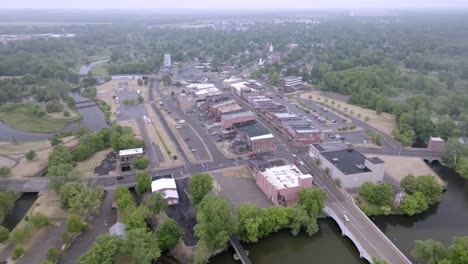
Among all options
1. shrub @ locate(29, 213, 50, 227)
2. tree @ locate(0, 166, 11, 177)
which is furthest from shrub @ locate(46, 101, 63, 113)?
shrub @ locate(29, 213, 50, 227)

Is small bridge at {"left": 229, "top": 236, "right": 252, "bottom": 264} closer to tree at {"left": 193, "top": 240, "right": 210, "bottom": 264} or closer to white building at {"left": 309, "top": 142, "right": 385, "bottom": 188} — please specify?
tree at {"left": 193, "top": 240, "right": 210, "bottom": 264}

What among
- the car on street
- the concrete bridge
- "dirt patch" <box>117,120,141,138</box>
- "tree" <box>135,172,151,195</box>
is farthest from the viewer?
"dirt patch" <box>117,120,141,138</box>

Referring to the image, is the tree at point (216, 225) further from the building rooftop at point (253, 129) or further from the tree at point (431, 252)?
the building rooftop at point (253, 129)

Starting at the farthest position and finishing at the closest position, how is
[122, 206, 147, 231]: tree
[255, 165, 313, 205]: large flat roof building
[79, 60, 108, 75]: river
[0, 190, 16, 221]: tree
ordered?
[79, 60, 108, 75]: river
[255, 165, 313, 205]: large flat roof building
[0, 190, 16, 221]: tree
[122, 206, 147, 231]: tree

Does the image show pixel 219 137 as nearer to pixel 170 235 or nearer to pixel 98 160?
pixel 98 160

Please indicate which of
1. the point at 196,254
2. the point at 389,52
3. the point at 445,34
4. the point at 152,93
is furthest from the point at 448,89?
the point at 445,34
